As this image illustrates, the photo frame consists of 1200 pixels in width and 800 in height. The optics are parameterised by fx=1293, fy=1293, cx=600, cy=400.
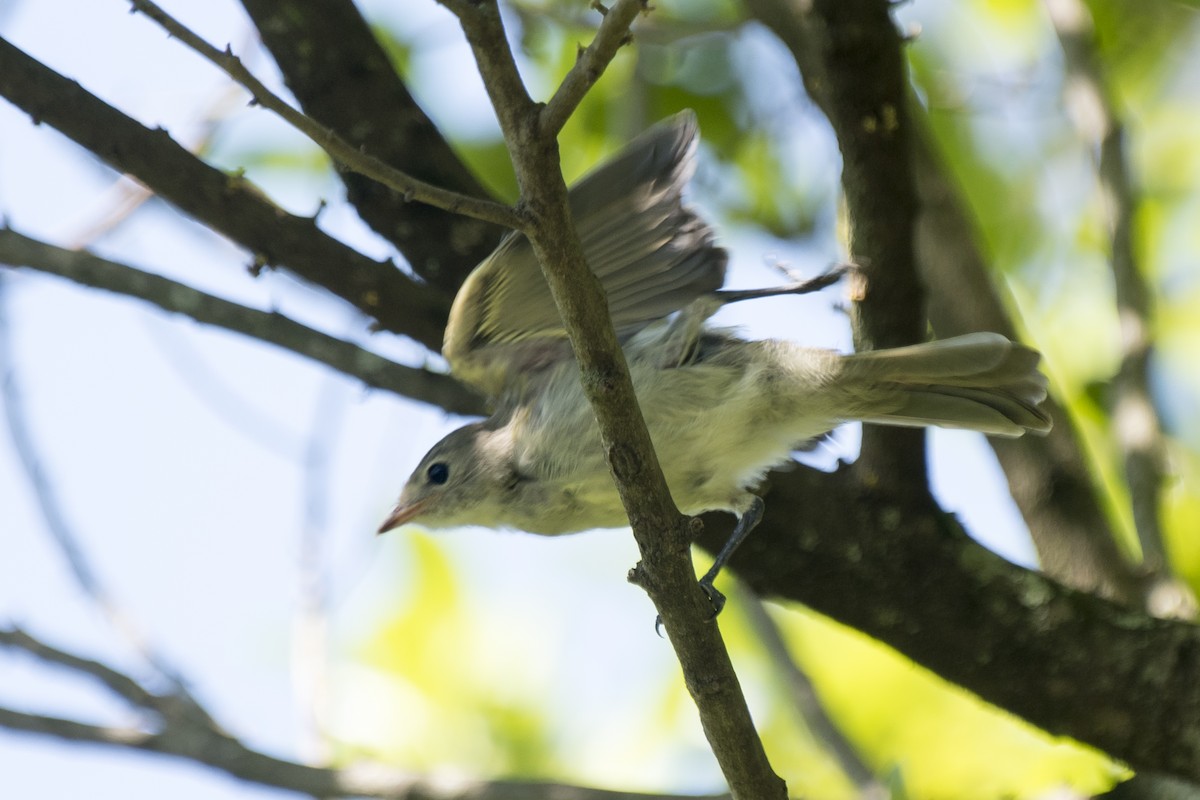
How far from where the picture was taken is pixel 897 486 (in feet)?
11.4

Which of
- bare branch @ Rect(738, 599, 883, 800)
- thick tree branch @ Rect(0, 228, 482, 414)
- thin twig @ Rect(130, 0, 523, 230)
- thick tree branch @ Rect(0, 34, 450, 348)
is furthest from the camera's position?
bare branch @ Rect(738, 599, 883, 800)

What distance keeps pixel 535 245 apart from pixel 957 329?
2.25 m

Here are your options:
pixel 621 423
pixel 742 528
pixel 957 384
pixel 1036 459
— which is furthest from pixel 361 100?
pixel 1036 459

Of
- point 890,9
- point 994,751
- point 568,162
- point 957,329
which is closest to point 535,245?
point 890,9

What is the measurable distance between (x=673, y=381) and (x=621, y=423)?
0.99 m

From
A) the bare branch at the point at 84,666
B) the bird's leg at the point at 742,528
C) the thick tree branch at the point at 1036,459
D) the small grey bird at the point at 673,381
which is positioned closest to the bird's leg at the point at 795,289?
the small grey bird at the point at 673,381

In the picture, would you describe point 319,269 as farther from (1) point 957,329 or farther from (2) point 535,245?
(1) point 957,329

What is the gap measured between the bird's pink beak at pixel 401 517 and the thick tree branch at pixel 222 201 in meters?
0.49

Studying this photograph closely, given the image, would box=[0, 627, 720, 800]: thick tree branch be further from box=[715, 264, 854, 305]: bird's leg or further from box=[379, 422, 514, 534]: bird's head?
box=[715, 264, 854, 305]: bird's leg

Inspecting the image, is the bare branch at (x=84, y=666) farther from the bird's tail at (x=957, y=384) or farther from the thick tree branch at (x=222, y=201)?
the bird's tail at (x=957, y=384)

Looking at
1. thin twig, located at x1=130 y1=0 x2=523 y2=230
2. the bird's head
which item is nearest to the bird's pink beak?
the bird's head

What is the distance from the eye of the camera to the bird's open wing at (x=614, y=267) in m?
3.10

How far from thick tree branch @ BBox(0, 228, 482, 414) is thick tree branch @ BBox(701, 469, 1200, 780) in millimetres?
1114

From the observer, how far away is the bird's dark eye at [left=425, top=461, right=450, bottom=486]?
360 centimetres
